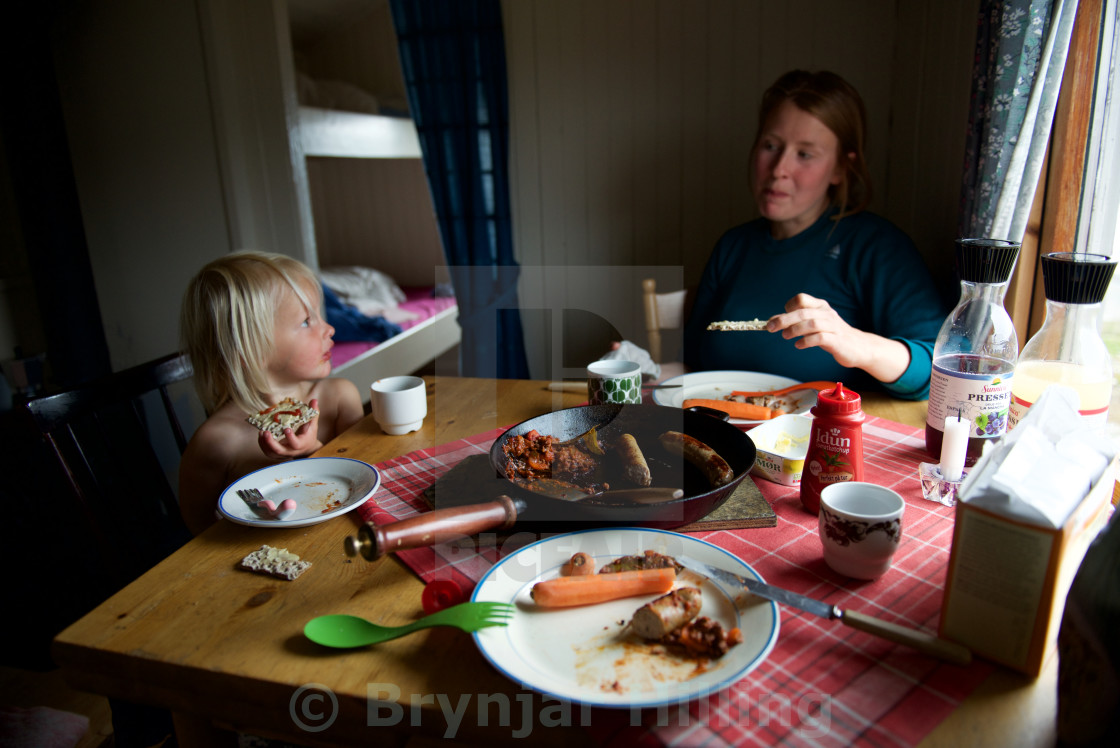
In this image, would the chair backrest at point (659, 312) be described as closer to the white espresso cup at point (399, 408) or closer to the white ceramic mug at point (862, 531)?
the white espresso cup at point (399, 408)

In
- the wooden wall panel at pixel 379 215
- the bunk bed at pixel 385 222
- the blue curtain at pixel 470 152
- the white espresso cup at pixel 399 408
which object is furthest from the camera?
the wooden wall panel at pixel 379 215

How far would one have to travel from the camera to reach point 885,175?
185cm

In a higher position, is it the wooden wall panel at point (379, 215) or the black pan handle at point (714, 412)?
the wooden wall panel at point (379, 215)

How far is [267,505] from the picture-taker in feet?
2.72

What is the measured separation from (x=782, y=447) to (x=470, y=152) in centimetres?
161

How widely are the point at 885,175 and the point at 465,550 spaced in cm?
165

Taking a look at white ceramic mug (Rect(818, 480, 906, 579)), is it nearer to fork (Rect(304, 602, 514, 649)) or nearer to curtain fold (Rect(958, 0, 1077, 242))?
fork (Rect(304, 602, 514, 649))

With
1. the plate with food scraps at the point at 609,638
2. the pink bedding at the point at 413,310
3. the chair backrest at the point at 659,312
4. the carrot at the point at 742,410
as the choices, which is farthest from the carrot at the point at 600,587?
the pink bedding at the point at 413,310

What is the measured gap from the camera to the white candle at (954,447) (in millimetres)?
800

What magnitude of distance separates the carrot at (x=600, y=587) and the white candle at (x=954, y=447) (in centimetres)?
39

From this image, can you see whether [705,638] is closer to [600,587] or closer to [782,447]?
[600,587]

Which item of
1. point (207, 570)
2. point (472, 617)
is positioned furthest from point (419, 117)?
point (472, 617)

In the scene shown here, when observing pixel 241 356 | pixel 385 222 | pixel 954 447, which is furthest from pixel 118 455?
pixel 385 222

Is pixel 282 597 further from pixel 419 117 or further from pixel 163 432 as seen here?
pixel 163 432
